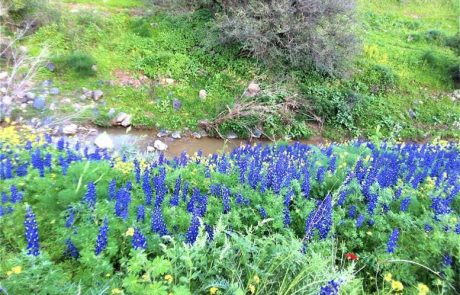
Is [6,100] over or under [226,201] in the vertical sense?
under

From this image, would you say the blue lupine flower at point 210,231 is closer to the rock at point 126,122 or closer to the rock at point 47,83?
the rock at point 126,122

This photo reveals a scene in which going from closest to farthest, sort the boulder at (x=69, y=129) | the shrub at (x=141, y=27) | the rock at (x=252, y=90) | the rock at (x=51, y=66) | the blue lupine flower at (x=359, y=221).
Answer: the blue lupine flower at (x=359, y=221)
the boulder at (x=69, y=129)
the rock at (x=51, y=66)
the rock at (x=252, y=90)
the shrub at (x=141, y=27)

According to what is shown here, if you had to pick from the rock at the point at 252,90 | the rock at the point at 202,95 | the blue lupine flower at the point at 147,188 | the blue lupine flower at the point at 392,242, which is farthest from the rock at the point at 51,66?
the blue lupine flower at the point at 392,242

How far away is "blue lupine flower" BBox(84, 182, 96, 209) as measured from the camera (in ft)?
12.2

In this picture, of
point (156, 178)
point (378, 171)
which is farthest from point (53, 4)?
point (378, 171)

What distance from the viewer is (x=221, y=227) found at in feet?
11.0

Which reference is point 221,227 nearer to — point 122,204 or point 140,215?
point 140,215

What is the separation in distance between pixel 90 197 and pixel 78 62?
25.3ft

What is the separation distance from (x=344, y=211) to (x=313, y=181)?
2.03ft

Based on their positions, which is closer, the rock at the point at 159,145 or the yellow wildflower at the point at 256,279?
the yellow wildflower at the point at 256,279

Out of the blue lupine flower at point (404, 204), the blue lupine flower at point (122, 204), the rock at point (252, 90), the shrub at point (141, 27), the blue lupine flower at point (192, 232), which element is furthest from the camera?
the shrub at point (141, 27)

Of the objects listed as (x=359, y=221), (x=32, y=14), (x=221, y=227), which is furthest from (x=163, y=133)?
(x=221, y=227)

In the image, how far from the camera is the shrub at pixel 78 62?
1055 centimetres

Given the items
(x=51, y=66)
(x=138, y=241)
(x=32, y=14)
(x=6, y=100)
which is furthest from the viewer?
(x=32, y=14)
